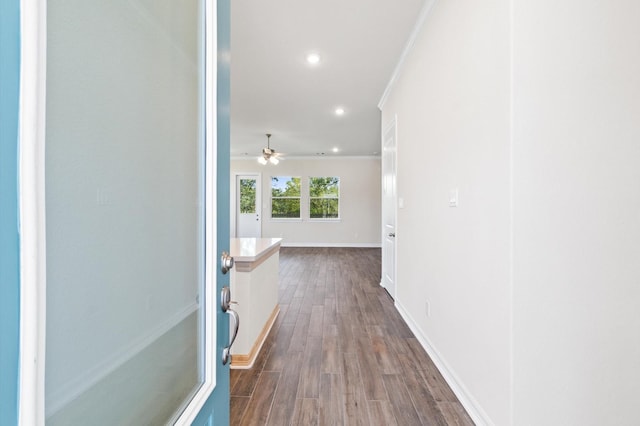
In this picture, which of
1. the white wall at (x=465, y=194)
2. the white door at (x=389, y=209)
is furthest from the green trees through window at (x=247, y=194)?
the white wall at (x=465, y=194)

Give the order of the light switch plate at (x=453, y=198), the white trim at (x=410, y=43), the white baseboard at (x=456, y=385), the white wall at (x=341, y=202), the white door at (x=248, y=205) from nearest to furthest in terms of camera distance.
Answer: the white baseboard at (x=456, y=385), the light switch plate at (x=453, y=198), the white trim at (x=410, y=43), the white wall at (x=341, y=202), the white door at (x=248, y=205)

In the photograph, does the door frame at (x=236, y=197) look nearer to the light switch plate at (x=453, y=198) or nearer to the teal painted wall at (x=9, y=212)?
the light switch plate at (x=453, y=198)

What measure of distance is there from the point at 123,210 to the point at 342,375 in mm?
1833

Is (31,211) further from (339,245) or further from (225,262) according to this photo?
(339,245)

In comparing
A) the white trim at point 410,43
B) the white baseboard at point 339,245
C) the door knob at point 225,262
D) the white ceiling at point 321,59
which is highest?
the white ceiling at point 321,59

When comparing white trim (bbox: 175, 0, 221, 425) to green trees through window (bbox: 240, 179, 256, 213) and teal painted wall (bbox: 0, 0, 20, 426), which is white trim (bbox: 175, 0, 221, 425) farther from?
green trees through window (bbox: 240, 179, 256, 213)

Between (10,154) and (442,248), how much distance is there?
2058 millimetres

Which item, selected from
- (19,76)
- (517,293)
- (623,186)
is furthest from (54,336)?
(623,186)

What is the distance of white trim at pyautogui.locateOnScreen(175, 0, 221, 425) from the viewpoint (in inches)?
30.0

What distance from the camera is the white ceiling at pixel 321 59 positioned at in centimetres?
228

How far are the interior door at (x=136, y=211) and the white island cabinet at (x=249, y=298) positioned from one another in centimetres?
119

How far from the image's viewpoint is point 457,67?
175 cm

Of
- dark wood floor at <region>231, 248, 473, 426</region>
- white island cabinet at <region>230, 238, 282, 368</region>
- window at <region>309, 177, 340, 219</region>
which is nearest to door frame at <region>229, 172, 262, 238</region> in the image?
window at <region>309, 177, 340, 219</region>

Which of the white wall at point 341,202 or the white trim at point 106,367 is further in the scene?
the white wall at point 341,202
